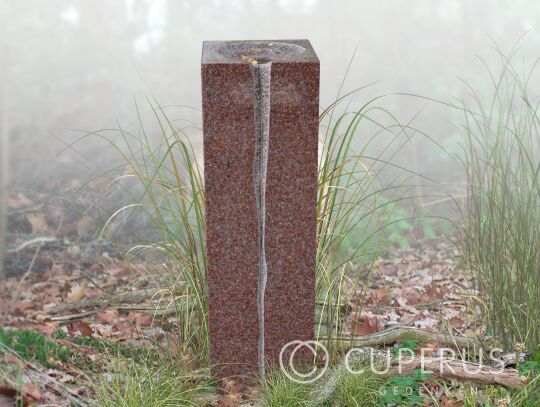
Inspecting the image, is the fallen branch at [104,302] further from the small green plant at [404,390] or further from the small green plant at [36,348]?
the small green plant at [404,390]

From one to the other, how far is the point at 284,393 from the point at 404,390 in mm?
516

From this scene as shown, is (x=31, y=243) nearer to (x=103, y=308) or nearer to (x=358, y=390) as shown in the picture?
(x=103, y=308)

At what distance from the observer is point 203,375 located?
3.68 meters

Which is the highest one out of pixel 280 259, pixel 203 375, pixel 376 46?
pixel 376 46

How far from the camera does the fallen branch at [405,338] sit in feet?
12.9

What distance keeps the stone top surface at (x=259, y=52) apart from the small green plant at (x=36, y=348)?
1.67 m

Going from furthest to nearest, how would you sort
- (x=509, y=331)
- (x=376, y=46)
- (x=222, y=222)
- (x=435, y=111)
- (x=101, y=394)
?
(x=376, y=46)
(x=435, y=111)
(x=509, y=331)
(x=222, y=222)
(x=101, y=394)

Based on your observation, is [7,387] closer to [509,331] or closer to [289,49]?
[289,49]

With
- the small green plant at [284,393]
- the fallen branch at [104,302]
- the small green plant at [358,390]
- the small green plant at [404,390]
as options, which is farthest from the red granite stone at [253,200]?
the fallen branch at [104,302]

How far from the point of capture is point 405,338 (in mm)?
4066

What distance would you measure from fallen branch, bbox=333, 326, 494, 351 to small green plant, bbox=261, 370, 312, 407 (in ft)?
1.52

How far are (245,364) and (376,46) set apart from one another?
5.83 metres

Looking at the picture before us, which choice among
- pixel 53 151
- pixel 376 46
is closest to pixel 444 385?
pixel 53 151

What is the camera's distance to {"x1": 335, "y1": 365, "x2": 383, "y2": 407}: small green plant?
3385 millimetres
